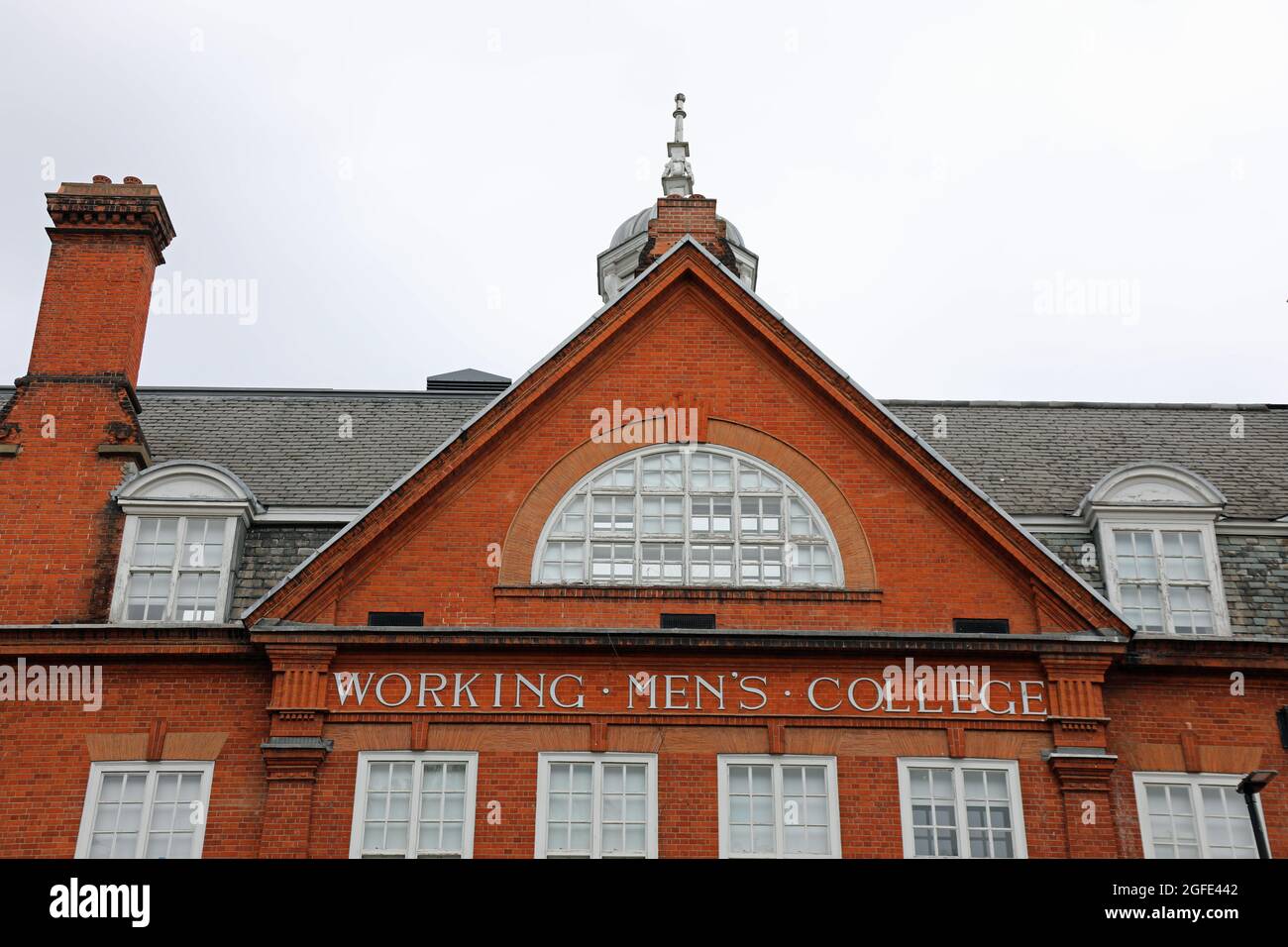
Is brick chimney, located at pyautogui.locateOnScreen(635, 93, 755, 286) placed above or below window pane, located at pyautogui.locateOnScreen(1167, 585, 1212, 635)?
above

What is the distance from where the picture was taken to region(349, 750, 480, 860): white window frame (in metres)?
19.4

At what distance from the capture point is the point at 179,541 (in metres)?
22.0

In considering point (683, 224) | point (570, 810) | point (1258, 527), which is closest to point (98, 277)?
point (683, 224)

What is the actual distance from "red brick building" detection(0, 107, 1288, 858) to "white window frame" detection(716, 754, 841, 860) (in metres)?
0.04

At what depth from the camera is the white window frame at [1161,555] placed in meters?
21.8

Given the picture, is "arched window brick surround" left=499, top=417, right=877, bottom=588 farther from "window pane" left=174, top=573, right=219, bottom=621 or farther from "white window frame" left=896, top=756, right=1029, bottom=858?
"window pane" left=174, top=573, right=219, bottom=621

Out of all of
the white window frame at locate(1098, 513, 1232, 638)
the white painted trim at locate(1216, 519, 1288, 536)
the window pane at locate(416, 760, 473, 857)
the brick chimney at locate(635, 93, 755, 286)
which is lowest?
the window pane at locate(416, 760, 473, 857)

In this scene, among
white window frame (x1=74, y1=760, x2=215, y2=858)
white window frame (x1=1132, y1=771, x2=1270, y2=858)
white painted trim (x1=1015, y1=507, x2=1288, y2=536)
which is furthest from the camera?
white painted trim (x1=1015, y1=507, x2=1288, y2=536)

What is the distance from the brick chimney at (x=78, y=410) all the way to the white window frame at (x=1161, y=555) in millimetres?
14691

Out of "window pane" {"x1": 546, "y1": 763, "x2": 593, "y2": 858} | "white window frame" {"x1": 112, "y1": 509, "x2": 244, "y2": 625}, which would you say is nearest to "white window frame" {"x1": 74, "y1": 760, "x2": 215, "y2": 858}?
"white window frame" {"x1": 112, "y1": 509, "x2": 244, "y2": 625}

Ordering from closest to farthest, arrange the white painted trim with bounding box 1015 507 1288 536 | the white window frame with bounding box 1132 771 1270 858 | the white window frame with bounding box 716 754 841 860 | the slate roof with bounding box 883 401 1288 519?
1. the white window frame with bounding box 716 754 841 860
2. the white window frame with bounding box 1132 771 1270 858
3. the white painted trim with bounding box 1015 507 1288 536
4. the slate roof with bounding box 883 401 1288 519
